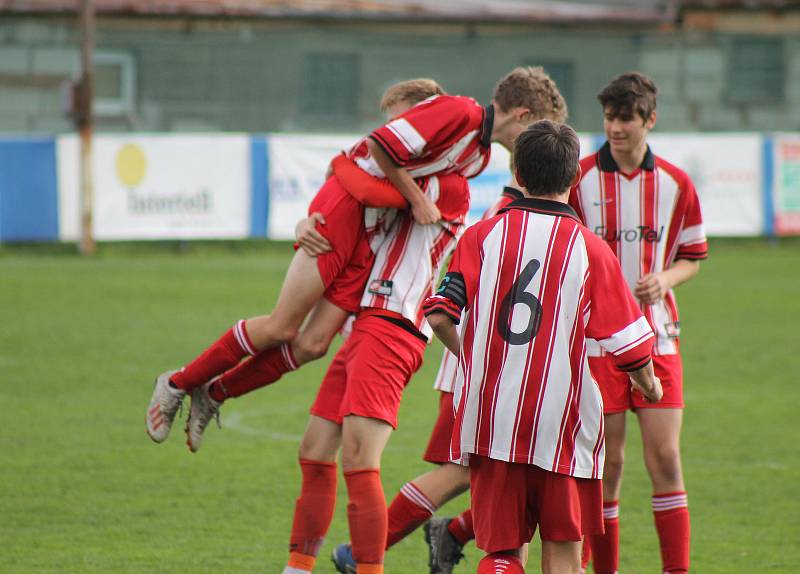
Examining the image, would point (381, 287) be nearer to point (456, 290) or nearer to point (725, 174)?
point (456, 290)

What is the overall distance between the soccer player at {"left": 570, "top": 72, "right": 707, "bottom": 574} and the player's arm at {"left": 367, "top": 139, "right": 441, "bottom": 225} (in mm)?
747

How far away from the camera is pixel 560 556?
4.03m

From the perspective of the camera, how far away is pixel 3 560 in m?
5.43

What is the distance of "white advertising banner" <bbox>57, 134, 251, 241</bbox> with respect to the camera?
18109mm

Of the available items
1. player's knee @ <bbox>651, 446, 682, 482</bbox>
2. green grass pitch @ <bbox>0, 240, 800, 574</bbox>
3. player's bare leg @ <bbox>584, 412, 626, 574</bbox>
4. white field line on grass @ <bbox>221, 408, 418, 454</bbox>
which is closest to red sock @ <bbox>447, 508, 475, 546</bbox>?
green grass pitch @ <bbox>0, 240, 800, 574</bbox>

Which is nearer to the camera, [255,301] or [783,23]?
[255,301]

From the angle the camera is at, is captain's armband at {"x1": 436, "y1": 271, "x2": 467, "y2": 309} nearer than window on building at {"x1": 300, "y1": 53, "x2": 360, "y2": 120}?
Yes

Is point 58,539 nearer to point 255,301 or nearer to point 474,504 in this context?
point 474,504

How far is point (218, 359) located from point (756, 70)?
80.1ft

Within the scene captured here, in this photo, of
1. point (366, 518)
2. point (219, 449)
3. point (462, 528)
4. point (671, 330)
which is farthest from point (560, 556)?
point (219, 449)

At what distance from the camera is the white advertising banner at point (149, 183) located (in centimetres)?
1811

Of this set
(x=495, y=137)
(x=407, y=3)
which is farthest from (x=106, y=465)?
(x=407, y=3)

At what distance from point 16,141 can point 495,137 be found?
1401cm

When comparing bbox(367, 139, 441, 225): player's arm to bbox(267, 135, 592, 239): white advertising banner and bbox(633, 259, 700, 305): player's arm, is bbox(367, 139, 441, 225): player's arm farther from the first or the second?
bbox(267, 135, 592, 239): white advertising banner
